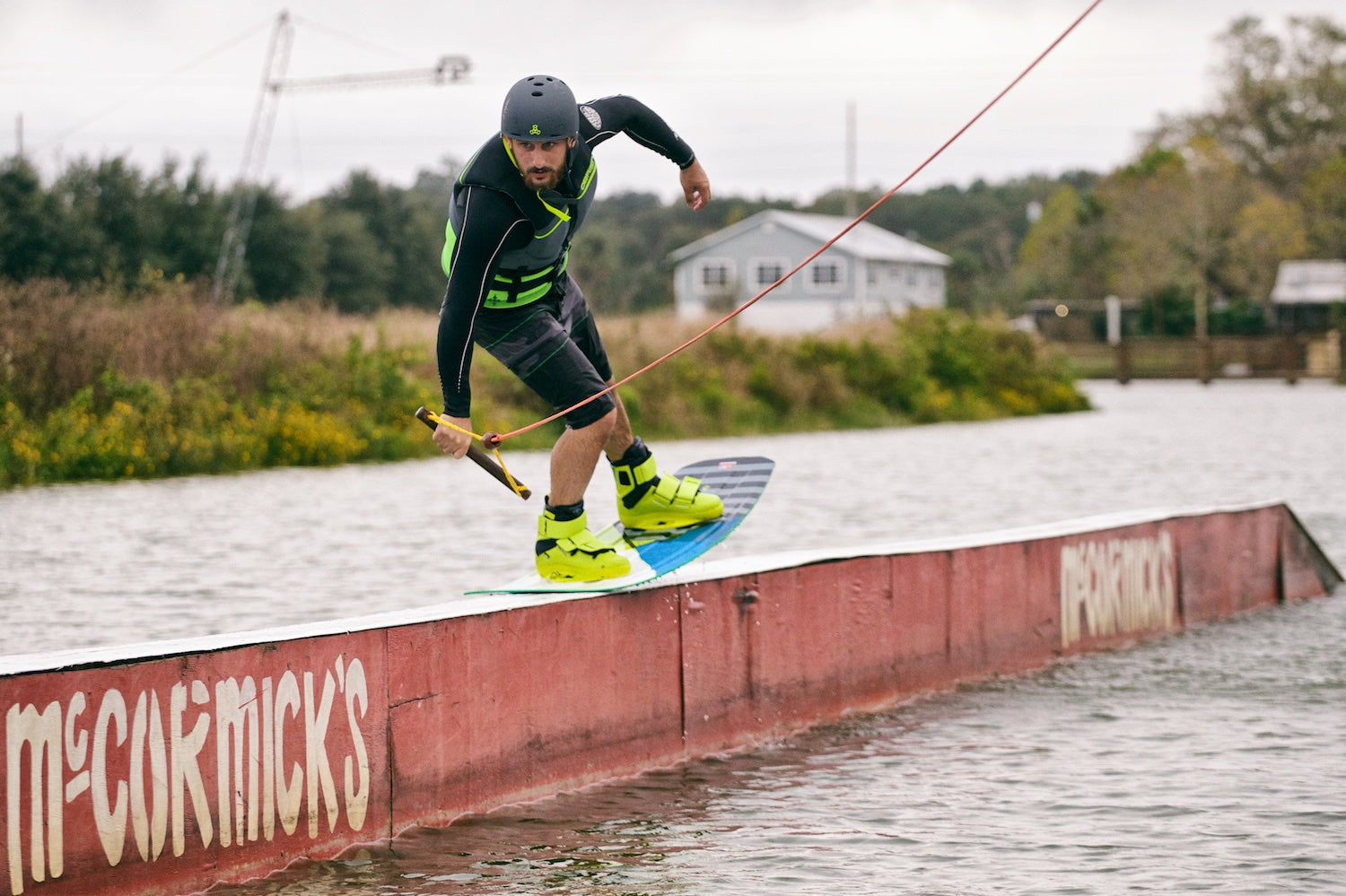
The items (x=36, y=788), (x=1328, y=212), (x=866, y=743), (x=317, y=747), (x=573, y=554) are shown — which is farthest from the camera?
(x=1328, y=212)

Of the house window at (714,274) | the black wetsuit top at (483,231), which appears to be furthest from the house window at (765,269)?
the black wetsuit top at (483,231)

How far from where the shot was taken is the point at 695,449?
87.2 ft

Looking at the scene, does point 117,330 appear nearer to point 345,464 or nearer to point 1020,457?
point 345,464

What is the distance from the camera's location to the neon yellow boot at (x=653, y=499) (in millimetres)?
7168

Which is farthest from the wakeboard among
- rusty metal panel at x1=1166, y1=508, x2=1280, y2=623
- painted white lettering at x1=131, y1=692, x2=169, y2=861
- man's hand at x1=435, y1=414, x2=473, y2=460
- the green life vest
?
rusty metal panel at x1=1166, y1=508, x2=1280, y2=623

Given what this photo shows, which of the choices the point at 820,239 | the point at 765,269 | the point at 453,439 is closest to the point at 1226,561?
the point at 453,439

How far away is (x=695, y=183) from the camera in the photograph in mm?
6980

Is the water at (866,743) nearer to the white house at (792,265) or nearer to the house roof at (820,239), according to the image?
the white house at (792,265)

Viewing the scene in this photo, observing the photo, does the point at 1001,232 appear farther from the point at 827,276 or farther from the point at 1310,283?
the point at 1310,283

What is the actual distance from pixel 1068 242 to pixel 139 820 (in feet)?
298

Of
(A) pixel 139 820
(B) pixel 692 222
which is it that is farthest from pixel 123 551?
(B) pixel 692 222

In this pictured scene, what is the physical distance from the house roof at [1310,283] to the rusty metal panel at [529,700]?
244 ft

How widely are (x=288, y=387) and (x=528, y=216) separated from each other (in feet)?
62.8

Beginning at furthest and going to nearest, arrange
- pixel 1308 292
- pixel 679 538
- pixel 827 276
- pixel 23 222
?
pixel 827 276 → pixel 1308 292 → pixel 23 222 → pixel 679 538
